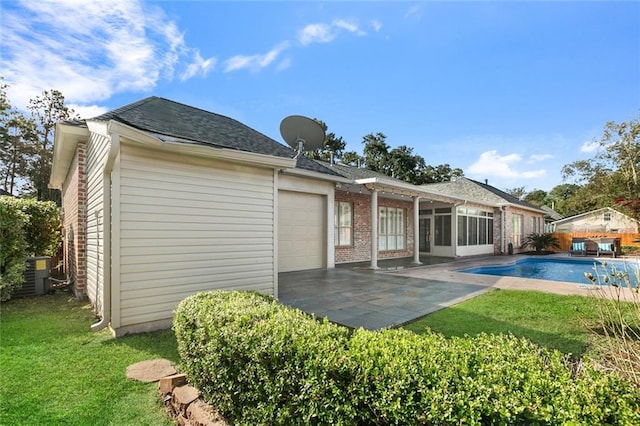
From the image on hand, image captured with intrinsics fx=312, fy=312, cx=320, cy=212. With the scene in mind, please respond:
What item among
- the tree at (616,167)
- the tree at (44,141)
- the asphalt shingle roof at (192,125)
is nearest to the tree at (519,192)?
the tree at (616,167)

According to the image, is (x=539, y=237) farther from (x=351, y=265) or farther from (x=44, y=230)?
(x=44, y=230)

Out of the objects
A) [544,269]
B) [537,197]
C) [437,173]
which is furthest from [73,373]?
[537,197]

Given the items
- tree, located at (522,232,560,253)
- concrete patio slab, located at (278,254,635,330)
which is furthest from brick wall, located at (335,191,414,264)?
tree, located at (522,232,560,253)

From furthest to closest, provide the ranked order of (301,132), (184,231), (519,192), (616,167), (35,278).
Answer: (519,192), (616,167), (301,132), (35,278), (184,231)

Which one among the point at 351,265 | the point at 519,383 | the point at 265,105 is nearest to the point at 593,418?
the point at 519,383

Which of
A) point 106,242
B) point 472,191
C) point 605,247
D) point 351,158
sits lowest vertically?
point 605,247

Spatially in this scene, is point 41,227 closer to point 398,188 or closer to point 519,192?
point 398,188

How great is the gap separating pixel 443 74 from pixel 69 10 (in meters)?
12.2

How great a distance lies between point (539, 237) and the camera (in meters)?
22.0

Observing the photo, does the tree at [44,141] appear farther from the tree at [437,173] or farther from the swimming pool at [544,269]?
the tree at [437,173]

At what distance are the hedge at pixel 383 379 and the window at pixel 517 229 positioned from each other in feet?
76.8

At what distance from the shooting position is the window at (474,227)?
1762 centimetres

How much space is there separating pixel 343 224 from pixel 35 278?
32.3 ft

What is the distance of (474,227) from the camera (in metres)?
18.8
